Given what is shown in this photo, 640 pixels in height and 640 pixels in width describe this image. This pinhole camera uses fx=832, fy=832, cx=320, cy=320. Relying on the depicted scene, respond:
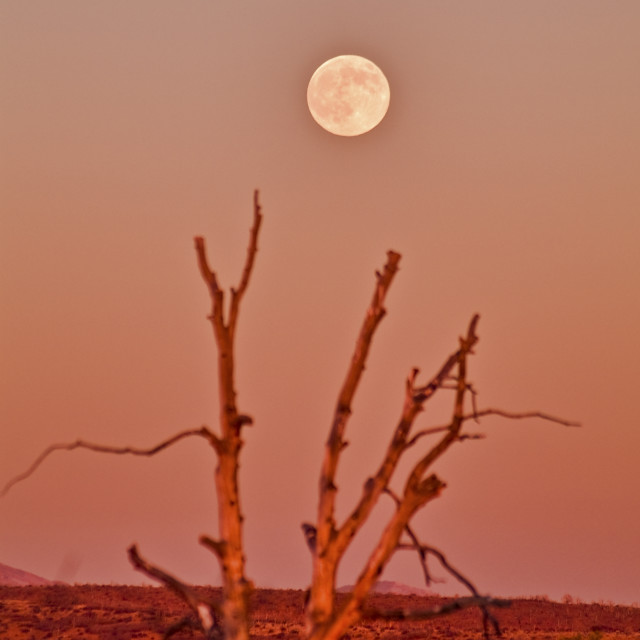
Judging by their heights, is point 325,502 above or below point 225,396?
below

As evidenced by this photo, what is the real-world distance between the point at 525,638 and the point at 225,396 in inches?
1199

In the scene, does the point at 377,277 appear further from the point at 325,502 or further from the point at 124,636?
the point at 124,636

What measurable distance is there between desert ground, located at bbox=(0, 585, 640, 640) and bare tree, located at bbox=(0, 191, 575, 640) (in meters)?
25.0

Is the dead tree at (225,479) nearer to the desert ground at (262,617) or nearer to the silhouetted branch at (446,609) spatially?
the silhouetted branch at (446,609)

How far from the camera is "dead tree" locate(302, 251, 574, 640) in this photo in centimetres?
656

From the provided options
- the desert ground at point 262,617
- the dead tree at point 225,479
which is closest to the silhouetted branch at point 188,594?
the dead tree at point 225,479

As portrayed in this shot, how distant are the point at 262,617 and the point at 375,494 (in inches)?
1545

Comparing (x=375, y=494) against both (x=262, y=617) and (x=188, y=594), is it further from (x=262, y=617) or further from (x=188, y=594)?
(x=262, y=617)

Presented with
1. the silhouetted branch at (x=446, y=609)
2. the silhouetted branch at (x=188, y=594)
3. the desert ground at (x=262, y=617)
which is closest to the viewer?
the silhouetted branch at (x=446, y=609)

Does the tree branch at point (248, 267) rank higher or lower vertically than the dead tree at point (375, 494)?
higher

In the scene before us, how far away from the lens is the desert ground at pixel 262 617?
120ft

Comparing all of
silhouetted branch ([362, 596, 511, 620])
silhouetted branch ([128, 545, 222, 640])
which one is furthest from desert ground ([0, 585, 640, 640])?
silhouetted branch ([128, 545, 222, 640])

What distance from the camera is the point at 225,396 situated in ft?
22.0

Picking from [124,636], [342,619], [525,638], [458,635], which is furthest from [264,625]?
[342,619]
